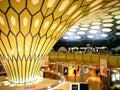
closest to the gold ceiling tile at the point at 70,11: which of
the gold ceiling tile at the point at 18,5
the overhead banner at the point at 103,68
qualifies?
the gold ceiling tile at the point at 18,5

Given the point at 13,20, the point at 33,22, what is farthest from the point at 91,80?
the point at 13,20

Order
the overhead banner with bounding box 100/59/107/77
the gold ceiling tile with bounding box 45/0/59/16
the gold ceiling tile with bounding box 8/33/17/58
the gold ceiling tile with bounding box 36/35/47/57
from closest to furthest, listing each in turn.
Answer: the gold ceiling tile with bounding box 45/0/59/16, the gold ceiling tile with bounding box 8/33/17/58, the gold ceiling tile with bounding box 36/35/47/57, the overhead banner with bounding box 100/59/107/77

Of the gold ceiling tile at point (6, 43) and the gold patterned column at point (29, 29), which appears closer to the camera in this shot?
the gold patterned column at point (29, 29)

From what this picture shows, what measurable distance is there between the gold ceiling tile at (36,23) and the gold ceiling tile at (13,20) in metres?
0.53

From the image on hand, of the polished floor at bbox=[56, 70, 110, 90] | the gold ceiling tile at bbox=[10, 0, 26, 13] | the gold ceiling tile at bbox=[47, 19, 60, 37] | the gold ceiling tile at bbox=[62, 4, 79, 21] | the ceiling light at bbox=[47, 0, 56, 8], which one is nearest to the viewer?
the gold ceiling tile at bbox=[10, 0, 26, 13]

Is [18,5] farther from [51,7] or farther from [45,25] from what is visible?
[45,25]

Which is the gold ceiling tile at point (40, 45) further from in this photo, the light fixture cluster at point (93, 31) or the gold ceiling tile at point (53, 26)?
the light fixture cluster at point (93, 31)

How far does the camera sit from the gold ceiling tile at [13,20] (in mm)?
6435

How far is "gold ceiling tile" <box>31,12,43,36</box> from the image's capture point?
272 inches

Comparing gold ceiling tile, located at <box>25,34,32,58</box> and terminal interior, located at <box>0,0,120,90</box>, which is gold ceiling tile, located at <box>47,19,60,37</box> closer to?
terminal interior, located at <box>0,0,120,90</box>

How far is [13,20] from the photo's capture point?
6.75 m

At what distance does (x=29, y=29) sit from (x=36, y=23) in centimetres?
31

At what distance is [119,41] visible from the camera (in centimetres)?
2602

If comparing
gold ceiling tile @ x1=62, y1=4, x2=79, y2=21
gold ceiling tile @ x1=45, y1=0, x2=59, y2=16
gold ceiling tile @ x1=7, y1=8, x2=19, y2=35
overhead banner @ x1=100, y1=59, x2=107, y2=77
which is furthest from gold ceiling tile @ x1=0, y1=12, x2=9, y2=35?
overhead banner @ x1=100, y1=59, x2=107, y2=77
